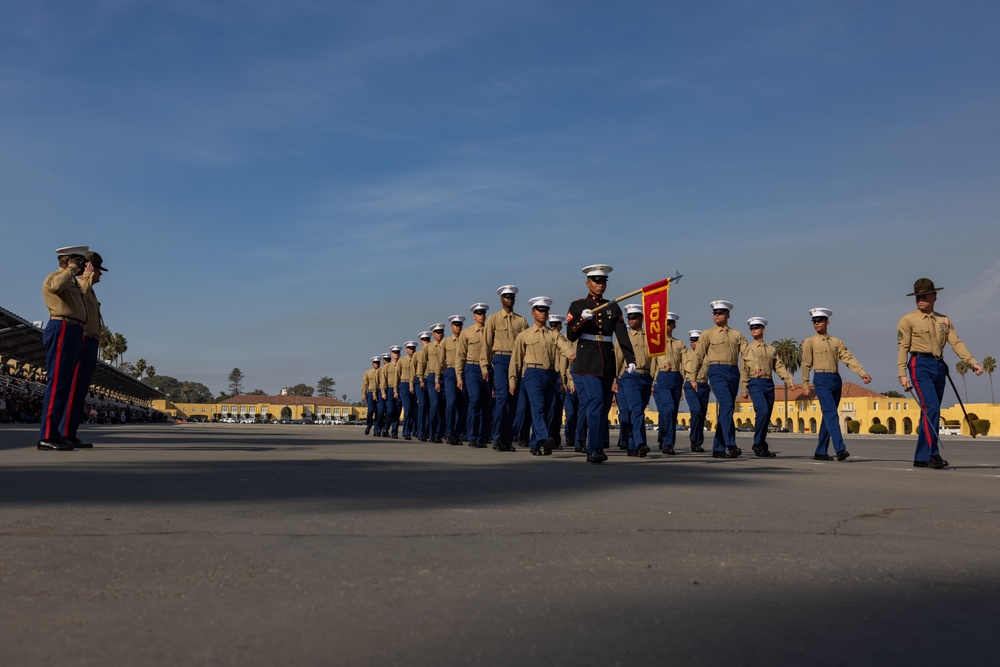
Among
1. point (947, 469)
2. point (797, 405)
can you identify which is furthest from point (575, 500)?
point (797, 405)

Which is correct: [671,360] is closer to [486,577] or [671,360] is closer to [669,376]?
[669,376]

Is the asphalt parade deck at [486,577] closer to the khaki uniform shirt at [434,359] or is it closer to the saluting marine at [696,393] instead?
the saluting marine at [696,393]

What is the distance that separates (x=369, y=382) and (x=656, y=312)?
661 inches

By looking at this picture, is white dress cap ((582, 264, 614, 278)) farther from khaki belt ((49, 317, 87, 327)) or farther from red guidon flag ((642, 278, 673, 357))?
khaki belt ((49, 317, 87, 327))

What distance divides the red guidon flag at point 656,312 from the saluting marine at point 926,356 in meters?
3.02

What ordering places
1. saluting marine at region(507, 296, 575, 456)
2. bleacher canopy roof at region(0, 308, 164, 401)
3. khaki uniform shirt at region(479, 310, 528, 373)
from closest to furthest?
saluting marine at region(507, 296, 575, 456) < khaki uniform shirt at region(479, 310, 528, 373) < bleacher canopy roof at region(0, 308, 164, 401)

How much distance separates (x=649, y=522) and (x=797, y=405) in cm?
11403

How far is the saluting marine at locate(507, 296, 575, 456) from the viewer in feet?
41.5

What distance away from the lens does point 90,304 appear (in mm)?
10883

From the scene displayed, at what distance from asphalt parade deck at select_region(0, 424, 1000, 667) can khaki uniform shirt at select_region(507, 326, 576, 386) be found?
681cm

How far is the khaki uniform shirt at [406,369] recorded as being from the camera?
859 inches

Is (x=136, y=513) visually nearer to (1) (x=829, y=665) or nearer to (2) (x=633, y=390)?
(1) (x=829, y=665)

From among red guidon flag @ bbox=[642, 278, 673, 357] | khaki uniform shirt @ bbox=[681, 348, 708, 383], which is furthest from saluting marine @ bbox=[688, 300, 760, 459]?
red guidon flag @ bbox=[642, 278, 673, 357]

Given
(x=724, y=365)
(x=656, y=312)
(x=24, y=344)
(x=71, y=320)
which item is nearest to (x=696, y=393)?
(x=724, y=365)
